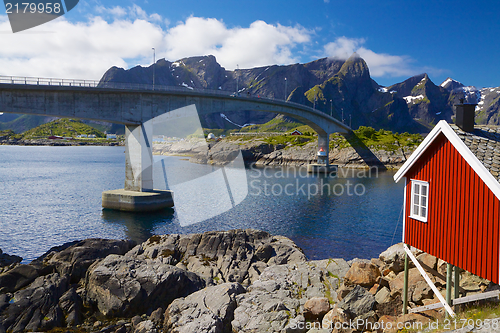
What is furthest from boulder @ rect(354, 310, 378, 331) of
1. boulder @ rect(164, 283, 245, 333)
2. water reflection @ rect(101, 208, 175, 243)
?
water reflection @ rect(101, 208, 175, 243)

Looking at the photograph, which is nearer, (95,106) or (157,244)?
(157,244)

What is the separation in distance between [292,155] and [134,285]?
311 feet

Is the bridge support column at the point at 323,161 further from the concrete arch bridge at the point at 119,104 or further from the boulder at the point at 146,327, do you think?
the boulder at the point at 146,327

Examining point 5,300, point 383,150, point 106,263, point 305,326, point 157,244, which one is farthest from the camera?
point 383,150

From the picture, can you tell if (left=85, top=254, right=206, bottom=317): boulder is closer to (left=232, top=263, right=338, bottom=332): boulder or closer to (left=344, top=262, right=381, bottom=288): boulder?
(left=232, top=263, right=338, bottom=332): boulder

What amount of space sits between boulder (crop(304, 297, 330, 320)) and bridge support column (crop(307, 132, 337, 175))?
74.0 metres

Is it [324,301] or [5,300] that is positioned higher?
[324,301]

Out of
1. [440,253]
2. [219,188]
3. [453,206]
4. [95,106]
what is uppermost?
[95,106]

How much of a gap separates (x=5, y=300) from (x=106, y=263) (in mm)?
4505

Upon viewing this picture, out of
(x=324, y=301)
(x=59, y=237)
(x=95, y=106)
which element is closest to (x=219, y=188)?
(x=95, y=106)

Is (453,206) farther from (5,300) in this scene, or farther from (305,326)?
(5,300)

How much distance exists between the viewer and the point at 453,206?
9.91 m

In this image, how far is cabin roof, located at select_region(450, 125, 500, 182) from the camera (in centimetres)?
907

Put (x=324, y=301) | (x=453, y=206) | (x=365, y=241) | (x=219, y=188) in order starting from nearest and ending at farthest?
(x=453, y=206) < (x=324, y=301) < (x=365, y=241) < (x=219, y=188)
